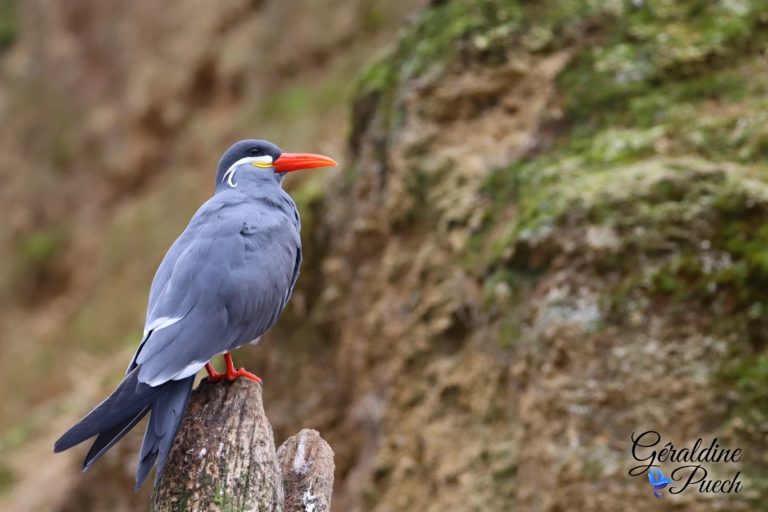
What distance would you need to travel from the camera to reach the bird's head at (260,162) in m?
5.16

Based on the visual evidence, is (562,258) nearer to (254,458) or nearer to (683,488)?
(683,488)

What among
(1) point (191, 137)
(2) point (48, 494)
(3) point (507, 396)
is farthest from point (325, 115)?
(3) point (507, 396)

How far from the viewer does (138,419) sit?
11.5ft

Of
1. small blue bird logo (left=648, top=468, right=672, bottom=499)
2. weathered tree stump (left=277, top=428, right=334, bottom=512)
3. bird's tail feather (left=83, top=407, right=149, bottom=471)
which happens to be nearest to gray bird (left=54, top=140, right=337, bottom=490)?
bird's tail feather (left=83, top=407, right=149, bottom=471)

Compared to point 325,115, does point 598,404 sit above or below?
below

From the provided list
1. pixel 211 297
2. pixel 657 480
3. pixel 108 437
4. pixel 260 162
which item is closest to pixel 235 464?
pixel 108 437

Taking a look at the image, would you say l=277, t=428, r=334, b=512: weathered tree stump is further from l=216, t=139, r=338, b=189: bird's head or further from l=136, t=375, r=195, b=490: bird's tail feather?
l=216, t=139, r=338, b=189: bird's head

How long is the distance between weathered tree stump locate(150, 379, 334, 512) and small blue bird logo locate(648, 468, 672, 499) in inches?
90.2

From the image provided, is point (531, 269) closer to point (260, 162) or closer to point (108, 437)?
point (260, 162)

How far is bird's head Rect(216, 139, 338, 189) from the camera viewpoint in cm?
516

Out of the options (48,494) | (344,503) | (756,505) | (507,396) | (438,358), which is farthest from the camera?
(48,494)

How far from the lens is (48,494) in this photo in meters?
11.4

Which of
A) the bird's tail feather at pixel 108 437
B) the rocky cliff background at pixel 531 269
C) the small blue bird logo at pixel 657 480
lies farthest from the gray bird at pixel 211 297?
the small blue bird logo at pixel 657 480

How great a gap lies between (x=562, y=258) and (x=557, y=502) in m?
1.50
